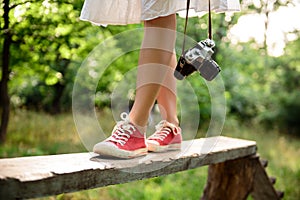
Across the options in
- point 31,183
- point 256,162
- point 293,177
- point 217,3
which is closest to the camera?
point 31,183

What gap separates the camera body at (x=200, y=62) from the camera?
133 centimetres

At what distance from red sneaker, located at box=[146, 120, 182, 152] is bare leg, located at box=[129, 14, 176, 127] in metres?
0.14

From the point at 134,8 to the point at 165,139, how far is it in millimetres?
513

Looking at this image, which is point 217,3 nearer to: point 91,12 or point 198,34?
point 91,12

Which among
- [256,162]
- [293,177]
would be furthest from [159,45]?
[293,177]

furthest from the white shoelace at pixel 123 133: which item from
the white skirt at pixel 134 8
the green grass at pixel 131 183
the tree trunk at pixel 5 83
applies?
the tree trunk at pixel 5 83

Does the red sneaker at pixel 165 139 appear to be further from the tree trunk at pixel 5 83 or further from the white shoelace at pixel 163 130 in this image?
the tree trunk at pixel 5 83

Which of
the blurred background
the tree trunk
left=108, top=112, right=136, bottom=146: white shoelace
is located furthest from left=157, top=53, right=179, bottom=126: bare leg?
the tree trunk

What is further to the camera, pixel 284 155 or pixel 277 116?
pixel 277 116

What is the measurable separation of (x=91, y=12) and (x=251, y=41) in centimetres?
437

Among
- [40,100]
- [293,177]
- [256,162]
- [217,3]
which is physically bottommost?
[293,177]


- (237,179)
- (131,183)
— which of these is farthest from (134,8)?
(131,183)

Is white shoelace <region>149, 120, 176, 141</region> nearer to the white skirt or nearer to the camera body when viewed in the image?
the camera body

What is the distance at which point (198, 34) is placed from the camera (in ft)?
10.8
